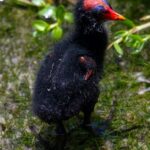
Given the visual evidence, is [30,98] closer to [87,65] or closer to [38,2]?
[87,65]

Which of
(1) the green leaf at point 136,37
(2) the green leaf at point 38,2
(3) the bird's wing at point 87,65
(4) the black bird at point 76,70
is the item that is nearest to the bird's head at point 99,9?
(4) the black bird at point 76,70

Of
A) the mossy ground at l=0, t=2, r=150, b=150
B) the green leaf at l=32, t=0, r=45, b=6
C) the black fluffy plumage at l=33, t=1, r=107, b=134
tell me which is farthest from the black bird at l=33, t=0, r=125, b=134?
the green leaf at l=32, t=0, r=45, b=6

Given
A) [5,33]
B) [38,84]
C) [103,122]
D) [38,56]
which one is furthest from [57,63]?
[5,33]

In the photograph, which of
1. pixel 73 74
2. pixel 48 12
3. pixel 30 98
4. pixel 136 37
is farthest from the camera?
pixel 48 12

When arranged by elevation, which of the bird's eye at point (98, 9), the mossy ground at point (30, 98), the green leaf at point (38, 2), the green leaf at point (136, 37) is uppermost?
the bird's eye at point (98, 9)

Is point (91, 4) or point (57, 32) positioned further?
point (57, 32)

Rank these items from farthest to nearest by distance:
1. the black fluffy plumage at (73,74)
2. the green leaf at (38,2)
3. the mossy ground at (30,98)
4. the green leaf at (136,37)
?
the green leaf at (38,2) → the green leaf at (136,37) → the mossy ground at (30,98) → the black fluffy plumage at (73,74)

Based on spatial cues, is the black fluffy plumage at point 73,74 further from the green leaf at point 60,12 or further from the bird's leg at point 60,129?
the green leaf at point 60,12

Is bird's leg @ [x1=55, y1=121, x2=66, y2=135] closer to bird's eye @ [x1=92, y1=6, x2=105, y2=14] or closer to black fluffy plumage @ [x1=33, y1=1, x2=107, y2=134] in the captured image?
black fluffy plumage @ [x1=33, y1=1, x2=107, y2=134]

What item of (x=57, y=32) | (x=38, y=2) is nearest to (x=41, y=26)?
(x=57, y=32)
